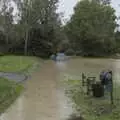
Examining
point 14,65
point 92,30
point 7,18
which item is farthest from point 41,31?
point 14,65

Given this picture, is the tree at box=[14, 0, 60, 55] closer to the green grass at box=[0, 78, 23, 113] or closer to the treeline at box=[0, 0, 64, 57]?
the treeline at box=[0, 0, 64, 57]

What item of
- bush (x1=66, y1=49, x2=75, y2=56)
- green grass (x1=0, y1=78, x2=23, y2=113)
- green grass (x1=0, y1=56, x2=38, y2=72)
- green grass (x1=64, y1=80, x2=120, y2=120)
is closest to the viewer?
green grass (x1=64, y1=80, x2=120, y2=120)

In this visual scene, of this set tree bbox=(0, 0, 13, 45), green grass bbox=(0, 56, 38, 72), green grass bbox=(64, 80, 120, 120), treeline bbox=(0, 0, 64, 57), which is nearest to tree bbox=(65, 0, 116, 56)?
treeline bbox=(0, 0, 64, 57)

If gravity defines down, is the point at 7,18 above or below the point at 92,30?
above

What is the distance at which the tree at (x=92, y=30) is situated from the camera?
218ft

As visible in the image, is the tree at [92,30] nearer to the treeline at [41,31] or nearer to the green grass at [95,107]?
the treeline at [41,31]

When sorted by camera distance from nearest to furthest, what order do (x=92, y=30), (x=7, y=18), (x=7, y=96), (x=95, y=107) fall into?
(x=95, y=107)
(x=7, y=96)
(x=7, y=18)
(x=92, y=30)

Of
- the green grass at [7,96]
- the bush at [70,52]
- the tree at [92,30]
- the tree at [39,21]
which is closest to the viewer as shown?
the green grass at [7,96]

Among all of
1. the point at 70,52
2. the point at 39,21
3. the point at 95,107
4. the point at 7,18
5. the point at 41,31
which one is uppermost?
the point at 7,18

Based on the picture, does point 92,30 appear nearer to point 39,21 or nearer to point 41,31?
point 39,21

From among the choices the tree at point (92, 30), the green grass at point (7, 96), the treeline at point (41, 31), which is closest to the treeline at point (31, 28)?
the treeline at point (41, 31)

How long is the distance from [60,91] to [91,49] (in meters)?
50.9

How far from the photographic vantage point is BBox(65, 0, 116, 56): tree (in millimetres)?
66562

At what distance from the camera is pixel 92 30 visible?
65.9m
